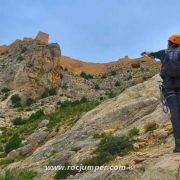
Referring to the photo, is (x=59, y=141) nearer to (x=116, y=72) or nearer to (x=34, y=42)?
(x=34, y=42)

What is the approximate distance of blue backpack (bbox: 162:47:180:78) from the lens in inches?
375

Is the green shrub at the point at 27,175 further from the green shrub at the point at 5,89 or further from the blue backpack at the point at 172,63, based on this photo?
the green shrub at the point at 5,89

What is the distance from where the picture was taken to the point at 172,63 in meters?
9.56

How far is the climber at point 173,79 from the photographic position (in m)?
9.55

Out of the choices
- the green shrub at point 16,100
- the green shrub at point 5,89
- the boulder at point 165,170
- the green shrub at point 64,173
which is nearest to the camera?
the boulder at point 165,170

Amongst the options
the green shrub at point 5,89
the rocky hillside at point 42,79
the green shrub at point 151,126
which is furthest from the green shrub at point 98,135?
the green shrub at point 5,89

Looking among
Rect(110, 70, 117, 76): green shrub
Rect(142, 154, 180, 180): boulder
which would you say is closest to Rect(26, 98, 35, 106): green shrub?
Rect(110, 70, 117, 76): green shrub

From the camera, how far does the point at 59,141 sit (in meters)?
17.5

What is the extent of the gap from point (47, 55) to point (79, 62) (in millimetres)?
25258

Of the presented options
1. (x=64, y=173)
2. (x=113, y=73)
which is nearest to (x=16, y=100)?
(x=113, y=73)

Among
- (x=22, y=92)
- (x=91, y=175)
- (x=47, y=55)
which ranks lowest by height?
(x=91, y=175)

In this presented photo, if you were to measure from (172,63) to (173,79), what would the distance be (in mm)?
290

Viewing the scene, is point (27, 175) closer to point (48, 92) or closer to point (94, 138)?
point (94, 138)

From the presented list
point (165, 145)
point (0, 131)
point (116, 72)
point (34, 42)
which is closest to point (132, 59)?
point (116, 72)
